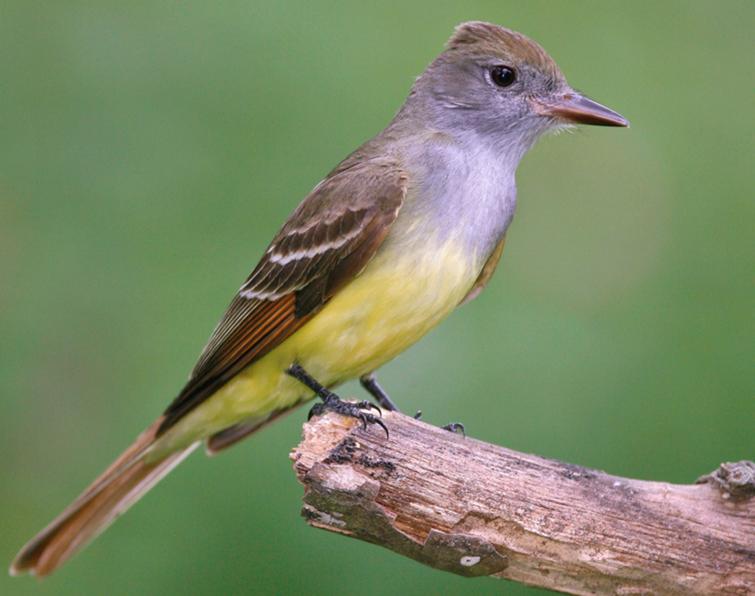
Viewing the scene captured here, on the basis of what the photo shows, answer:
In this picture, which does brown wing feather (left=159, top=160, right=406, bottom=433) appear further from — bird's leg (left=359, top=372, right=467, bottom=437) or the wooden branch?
the wooden branch

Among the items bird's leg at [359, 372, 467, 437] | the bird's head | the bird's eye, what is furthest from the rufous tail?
the bird's eye

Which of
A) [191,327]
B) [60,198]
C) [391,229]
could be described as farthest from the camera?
[60,198]

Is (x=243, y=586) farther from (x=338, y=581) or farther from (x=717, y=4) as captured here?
(x=717, y=4)

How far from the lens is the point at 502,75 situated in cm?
591

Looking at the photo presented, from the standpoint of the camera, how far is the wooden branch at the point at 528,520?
4.57 m

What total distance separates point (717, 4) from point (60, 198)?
3.65 metres

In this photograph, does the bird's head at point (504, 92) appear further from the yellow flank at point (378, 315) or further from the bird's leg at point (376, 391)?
the bird's leg at point (376, 391)

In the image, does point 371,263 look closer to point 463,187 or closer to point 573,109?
point 463,187

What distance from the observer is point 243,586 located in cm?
570

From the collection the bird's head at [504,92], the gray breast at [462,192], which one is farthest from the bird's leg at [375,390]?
the bird's head at [504,92]

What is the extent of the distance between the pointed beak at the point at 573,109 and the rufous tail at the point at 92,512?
2073 millimetres

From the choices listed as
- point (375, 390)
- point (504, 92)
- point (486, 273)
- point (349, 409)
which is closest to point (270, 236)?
point (375, 390)

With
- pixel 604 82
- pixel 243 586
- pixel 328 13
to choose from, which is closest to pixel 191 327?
pixel 243 586

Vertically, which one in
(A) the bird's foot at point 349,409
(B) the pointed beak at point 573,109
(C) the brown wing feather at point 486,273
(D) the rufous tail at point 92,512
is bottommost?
(D) the rufous tail at point 92,512
